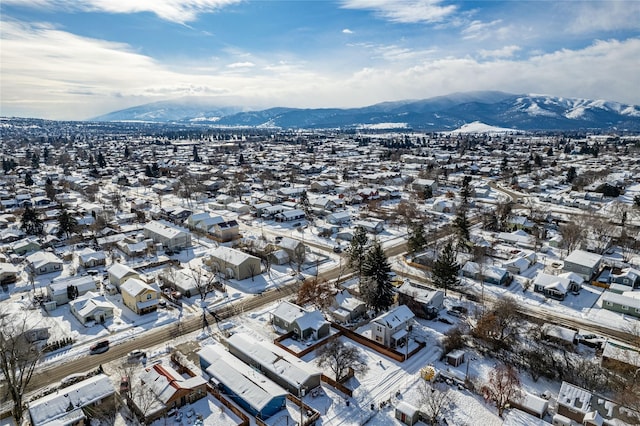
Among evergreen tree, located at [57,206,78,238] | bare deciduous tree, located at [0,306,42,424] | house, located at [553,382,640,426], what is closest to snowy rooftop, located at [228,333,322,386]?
bare deciduous tree, located at [0,306,42,424]

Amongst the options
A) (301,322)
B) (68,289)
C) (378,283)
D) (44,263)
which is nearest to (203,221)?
(44,263)

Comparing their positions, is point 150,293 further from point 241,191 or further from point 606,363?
point 241,191

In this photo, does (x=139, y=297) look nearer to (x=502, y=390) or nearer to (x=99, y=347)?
(x=99, y=347)

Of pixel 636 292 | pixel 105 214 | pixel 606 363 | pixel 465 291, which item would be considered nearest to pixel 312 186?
pixel 105 214

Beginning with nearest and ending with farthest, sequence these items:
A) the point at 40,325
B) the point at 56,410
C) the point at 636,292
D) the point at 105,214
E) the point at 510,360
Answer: the point at 56,410, the point at 510,360, the point at 40,325, the point at 636,292, the point at 105,214

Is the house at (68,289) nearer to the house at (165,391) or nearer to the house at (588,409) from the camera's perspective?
the house at (165,391)

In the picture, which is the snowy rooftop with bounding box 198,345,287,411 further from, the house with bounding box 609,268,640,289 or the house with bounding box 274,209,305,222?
the house with bounding box 274,209,305,222
